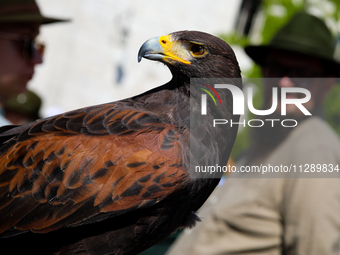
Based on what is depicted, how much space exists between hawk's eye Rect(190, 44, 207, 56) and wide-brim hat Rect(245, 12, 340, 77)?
6.86 ft

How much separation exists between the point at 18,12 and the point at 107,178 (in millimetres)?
1691

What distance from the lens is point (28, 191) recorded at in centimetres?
197

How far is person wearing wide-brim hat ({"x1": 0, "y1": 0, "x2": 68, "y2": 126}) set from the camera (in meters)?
2.91

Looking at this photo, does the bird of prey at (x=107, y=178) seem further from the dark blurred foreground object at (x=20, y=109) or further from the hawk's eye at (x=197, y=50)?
the dark blurred foreground object at (x=20, y=109)

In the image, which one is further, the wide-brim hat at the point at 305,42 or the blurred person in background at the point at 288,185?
the wide-brim hat at the point at 305,42

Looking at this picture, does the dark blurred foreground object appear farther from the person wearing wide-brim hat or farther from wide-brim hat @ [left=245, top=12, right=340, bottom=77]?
wide-brim hat @ [left=245, top=12, right=340, bottom=77]

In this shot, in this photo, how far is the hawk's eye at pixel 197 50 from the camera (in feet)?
7.09

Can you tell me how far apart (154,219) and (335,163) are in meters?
1.96

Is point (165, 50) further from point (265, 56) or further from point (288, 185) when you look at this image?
point (265, 56)

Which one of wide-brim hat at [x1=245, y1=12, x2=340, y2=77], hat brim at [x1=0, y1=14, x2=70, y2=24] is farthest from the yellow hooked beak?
wide-brim hat at [x1=245, y1=12, x2=340, y2=77]

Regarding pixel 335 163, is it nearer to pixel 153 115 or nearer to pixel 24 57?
pixel 153 115

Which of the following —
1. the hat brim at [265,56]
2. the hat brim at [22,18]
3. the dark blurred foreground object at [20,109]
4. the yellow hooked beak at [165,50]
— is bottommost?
the dark blurred foreground object at [20,109]

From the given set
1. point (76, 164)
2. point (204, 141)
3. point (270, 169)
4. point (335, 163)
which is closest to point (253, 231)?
point (270, 169)

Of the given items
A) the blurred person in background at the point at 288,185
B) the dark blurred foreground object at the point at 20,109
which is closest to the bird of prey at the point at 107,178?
the blurred person in background at the point at 288,185
